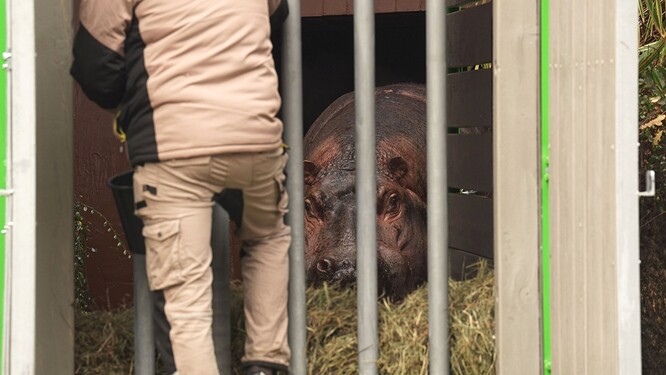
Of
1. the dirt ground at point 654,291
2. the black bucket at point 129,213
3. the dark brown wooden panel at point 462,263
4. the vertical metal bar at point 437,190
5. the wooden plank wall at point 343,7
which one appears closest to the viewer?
the black bucket at point 129,213

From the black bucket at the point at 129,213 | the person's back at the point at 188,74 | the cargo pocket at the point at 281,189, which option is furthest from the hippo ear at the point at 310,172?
the person's back at the point at 188,74

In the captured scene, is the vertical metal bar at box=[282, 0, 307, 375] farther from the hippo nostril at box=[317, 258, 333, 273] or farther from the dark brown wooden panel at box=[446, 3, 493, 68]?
the hippo nostril at box=[317, 258, 333, 273]

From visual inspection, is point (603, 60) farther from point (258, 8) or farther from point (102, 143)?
point (102, 143)

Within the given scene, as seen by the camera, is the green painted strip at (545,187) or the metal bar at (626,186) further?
the green painted strip at (545,187)

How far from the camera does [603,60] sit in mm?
3789

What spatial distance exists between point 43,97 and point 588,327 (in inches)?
70.8

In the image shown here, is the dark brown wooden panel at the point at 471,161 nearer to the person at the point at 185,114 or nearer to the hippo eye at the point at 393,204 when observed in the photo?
the person at the point at 185,114

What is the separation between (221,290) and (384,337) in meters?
0.60

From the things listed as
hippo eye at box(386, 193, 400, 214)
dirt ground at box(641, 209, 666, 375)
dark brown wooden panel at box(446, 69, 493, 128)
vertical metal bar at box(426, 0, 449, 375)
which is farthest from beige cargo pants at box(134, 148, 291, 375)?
dirt ground at box(641, 209, 666, 375)

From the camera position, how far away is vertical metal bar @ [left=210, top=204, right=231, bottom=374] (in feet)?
13.6

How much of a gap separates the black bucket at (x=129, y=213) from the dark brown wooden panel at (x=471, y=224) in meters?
1.32

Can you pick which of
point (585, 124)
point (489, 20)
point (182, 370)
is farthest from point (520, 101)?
point (182, 370)

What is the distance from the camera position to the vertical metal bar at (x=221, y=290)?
4.16 m

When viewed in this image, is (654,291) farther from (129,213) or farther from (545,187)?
(129,213)
